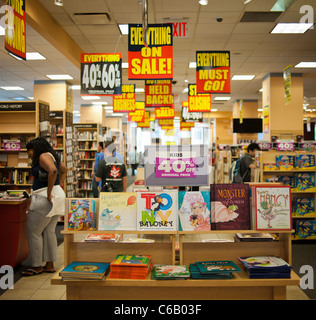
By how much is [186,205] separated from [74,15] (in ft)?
17.9

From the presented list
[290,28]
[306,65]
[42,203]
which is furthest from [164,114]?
[42,203]

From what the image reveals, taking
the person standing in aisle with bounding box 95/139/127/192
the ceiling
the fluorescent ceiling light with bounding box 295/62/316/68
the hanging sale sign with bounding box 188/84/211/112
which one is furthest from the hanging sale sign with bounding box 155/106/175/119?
the person standing in aisle with bounding box 95/139/127/192

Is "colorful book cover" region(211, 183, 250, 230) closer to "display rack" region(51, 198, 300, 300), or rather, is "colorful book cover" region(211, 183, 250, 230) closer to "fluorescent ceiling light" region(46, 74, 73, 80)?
"display rack" region(51, 198, 300, 300)

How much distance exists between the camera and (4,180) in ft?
24.6

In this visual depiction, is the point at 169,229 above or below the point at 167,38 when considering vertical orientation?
below

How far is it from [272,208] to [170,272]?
3.22 ft

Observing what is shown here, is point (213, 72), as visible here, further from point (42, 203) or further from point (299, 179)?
point (42, 203)

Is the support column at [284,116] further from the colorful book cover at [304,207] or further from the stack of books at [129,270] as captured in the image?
the stack of books at [129,270]

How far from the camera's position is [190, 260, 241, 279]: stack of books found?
273 cm

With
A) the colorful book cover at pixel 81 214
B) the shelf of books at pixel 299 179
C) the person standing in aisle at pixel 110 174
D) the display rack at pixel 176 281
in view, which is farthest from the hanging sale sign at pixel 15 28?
the shelf of books at pixel 299 179

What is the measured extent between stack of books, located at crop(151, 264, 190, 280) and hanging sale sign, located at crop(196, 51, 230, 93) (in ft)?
16.3

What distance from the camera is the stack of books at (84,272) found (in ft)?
8.87
